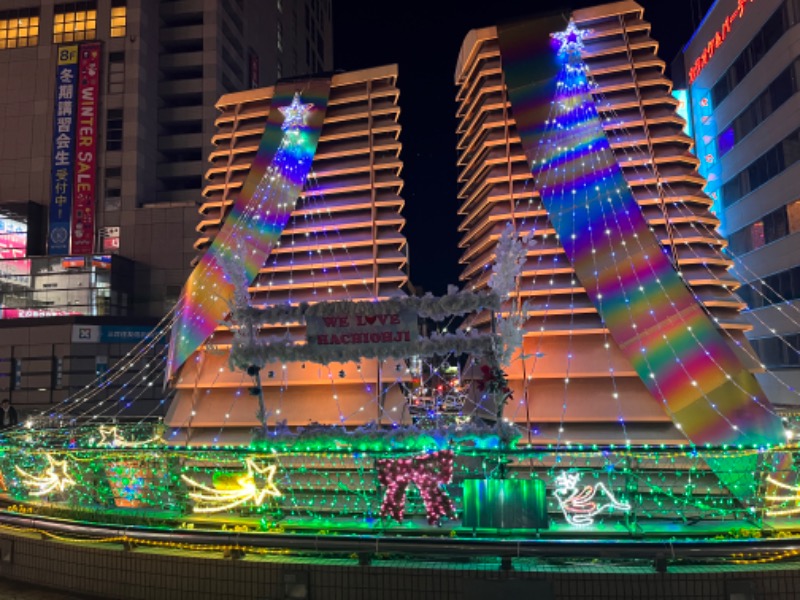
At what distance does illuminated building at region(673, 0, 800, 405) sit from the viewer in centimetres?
2750

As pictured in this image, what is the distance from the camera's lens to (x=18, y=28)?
48.0 m

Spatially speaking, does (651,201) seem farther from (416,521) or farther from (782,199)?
(782,199)

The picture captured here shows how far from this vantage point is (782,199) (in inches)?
1118

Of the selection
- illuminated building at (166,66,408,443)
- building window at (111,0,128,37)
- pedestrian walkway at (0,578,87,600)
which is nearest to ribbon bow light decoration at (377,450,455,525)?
pedestrian walkway at (0,578,87,600)

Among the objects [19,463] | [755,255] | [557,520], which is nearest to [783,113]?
[755,255]

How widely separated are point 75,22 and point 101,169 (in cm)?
1212

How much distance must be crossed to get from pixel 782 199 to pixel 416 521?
27733 millimetres

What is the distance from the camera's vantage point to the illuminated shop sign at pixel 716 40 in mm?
32281

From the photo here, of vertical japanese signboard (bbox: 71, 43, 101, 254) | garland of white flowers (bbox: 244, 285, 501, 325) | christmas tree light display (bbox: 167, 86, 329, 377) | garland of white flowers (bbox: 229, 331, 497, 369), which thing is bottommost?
garland of white flowers (bbox: 229, 331, 497, 369)

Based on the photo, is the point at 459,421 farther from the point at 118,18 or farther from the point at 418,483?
the point at 118,18

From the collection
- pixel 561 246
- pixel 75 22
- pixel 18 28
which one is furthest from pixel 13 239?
pixel 561 246

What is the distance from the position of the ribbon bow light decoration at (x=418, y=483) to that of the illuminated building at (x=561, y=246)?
5.28 metres

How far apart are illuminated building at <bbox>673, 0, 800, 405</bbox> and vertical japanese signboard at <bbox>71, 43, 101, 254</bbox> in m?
41.8

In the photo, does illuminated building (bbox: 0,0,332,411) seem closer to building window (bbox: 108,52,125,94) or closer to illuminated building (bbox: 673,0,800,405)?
building window (bbox: 108,52,125,94)
